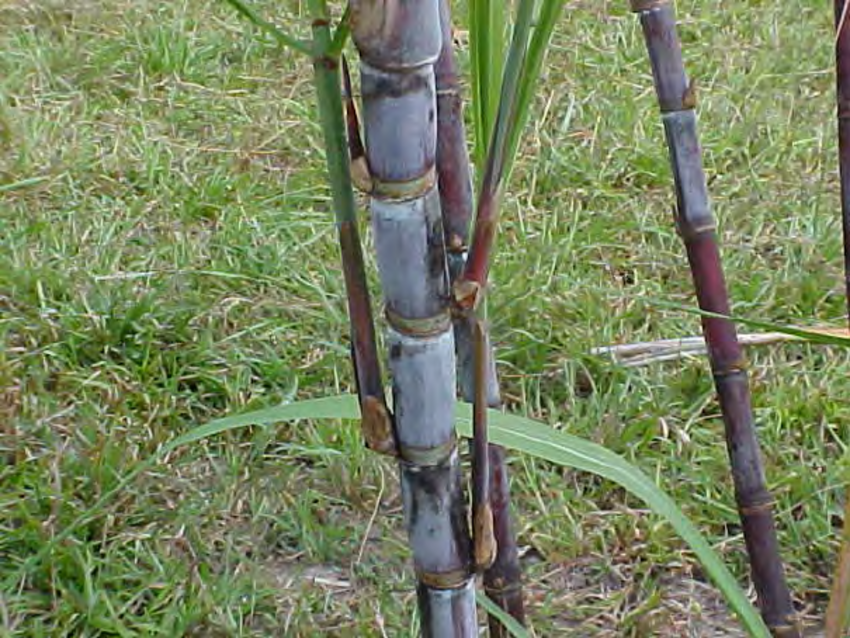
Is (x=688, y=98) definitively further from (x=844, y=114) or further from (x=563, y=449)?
(x=563, y=449)

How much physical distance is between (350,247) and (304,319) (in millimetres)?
1174

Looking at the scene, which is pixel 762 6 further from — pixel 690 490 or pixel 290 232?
pixel 690 490

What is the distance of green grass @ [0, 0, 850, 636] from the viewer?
4.29 ft

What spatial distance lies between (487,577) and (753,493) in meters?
0.20

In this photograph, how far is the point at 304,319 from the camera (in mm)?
1671

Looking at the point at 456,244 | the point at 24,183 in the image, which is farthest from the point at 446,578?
the point at 24,183

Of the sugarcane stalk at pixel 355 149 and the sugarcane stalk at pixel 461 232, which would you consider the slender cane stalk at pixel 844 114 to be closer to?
the sugarcane stalk at pixel 461 232

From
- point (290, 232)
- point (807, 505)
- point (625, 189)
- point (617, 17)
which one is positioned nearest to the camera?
point (807, 505)

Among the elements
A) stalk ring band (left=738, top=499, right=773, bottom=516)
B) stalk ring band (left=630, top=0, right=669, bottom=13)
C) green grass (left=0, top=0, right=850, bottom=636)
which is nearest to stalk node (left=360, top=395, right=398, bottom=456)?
stalk ring band (left=630, top=0, right=669, bottom=13)

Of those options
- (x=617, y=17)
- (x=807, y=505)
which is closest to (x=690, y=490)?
(x=807, y=505)

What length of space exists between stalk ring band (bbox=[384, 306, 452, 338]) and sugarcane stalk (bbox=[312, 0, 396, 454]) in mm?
22

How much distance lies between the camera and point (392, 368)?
1.66ft

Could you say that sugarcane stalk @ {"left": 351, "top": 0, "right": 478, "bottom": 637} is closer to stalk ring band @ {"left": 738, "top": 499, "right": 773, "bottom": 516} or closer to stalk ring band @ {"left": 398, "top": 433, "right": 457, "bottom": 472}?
stalk ring band @ {"left": 398, "top": 433, "right": 457, "bottom": 472}

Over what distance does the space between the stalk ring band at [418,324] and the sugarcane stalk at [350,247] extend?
0.02 meters
